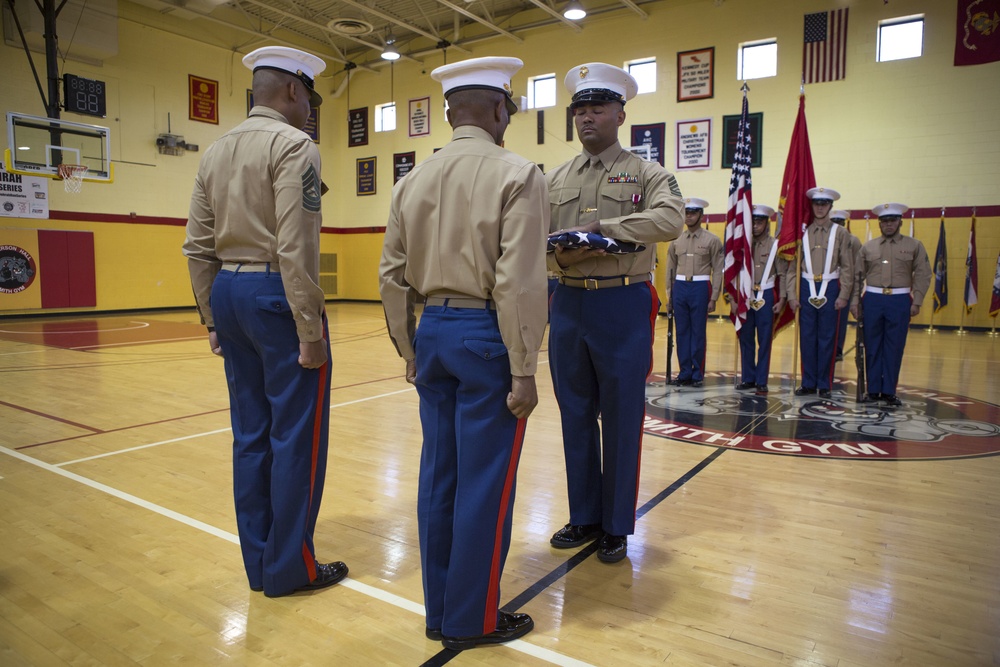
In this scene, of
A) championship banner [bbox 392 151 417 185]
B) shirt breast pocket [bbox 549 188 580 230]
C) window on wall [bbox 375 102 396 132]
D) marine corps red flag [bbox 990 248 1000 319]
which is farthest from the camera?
window on wall [bbox 375 102 396 132]

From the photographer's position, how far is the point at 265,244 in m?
2.26

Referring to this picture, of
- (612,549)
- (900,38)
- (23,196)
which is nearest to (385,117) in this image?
(23,196)

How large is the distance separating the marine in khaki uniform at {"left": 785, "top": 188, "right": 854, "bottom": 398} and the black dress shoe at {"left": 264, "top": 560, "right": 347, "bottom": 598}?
514cm

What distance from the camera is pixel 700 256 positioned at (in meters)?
7.22

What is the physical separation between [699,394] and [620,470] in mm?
3866

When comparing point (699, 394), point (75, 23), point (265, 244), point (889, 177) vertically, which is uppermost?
point (75, 23)

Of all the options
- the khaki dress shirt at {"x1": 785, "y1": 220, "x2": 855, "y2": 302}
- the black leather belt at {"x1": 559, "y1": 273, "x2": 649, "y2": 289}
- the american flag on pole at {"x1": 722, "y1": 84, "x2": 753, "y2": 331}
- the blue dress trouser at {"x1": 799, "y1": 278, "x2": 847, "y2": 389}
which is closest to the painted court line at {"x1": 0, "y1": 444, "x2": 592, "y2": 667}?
the black leather belt at {"x1": 559, "y1": 273, "x2": 649, "y2": 289}

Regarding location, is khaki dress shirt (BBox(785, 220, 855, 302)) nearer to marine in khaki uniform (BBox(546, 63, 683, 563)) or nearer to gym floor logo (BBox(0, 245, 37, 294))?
marine in khaki uniform (BBox(546, 63, 683, 563))

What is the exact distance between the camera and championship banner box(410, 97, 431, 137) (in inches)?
699

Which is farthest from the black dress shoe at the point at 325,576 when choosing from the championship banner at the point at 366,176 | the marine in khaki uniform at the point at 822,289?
the championship banner at the point at 366,176

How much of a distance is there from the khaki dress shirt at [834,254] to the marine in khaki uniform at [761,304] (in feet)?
0.83

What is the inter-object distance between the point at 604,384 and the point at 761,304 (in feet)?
15.1

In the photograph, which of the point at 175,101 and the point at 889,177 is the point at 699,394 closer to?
the point at 889,177

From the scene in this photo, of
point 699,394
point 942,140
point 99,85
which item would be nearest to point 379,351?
point 699,394
